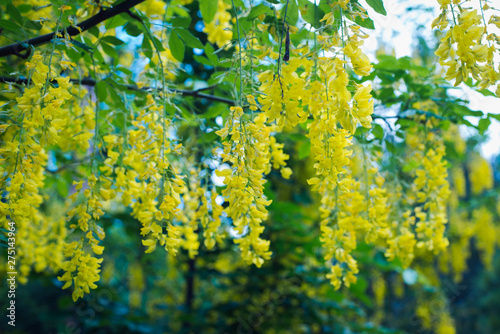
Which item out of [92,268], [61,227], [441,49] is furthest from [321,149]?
[61,227]

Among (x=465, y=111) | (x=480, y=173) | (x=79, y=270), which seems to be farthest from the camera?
(x=480, y=173)

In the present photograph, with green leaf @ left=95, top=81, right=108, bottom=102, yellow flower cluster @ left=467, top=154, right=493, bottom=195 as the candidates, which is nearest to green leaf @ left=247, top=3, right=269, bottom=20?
Result: green leaf @ left=95, top=81, right=108, bottom=102

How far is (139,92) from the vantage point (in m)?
1.76

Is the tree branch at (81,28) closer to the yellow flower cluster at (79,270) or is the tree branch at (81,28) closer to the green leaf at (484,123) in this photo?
the yellow flower cluster at (79,270)

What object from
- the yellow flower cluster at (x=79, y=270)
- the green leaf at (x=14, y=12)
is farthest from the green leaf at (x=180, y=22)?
the yellow flower cluster at (x=79, y=270)

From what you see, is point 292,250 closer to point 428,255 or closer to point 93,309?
point 93,309

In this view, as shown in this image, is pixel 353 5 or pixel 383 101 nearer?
pixel 353 5

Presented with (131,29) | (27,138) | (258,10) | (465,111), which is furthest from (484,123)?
(27,138)

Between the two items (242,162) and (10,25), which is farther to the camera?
(10,25)

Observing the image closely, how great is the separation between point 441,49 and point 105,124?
57.9 inches

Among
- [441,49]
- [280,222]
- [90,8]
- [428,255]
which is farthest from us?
[428,255]

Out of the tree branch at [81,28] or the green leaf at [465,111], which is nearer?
the tree branch at [81,28]

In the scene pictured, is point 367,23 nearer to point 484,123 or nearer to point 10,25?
point 484,123

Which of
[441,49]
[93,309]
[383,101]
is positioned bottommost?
[93,309]
